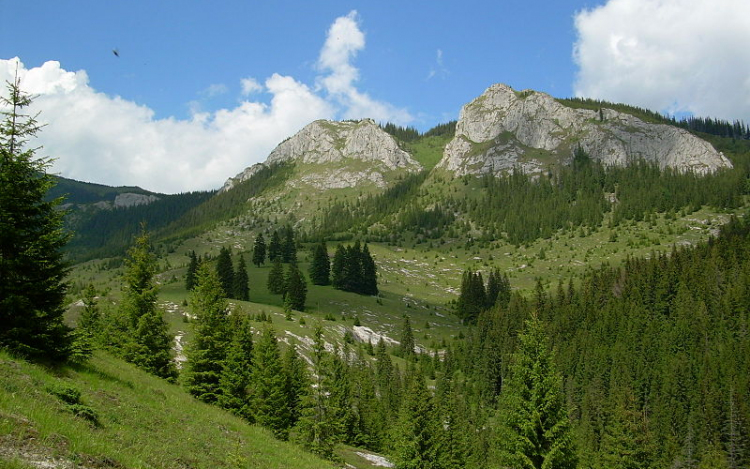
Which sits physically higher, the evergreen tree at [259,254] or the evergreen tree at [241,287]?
the evergreen tree at [259,254]

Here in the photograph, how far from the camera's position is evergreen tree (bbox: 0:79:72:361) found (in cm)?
1919

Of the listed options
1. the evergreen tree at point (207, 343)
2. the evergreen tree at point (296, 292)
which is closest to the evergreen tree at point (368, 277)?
the evergreen tree at point (296, 292)

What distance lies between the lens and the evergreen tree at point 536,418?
27.6m

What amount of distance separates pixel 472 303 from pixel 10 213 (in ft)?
439

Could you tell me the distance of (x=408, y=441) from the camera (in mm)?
44250

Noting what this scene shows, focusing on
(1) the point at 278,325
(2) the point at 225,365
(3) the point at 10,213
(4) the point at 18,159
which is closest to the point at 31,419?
(3) the point at 10,213

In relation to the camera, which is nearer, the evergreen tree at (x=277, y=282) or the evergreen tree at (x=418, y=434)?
the evergreen tree at (x=418, y=434)

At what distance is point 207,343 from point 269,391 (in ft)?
24.5

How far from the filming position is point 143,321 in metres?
36.8

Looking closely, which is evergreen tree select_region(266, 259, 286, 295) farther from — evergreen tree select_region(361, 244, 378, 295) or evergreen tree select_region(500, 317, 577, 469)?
evergreen tree select_region(500, 317, 577, 469)

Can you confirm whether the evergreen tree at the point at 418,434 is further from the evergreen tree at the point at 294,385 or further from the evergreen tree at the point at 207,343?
the evergreen tree at the point at 207,343

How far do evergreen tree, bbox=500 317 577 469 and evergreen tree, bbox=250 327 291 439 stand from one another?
852 inches

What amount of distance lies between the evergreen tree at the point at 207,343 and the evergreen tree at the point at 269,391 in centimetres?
331

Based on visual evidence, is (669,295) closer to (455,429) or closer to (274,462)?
(455,429)
